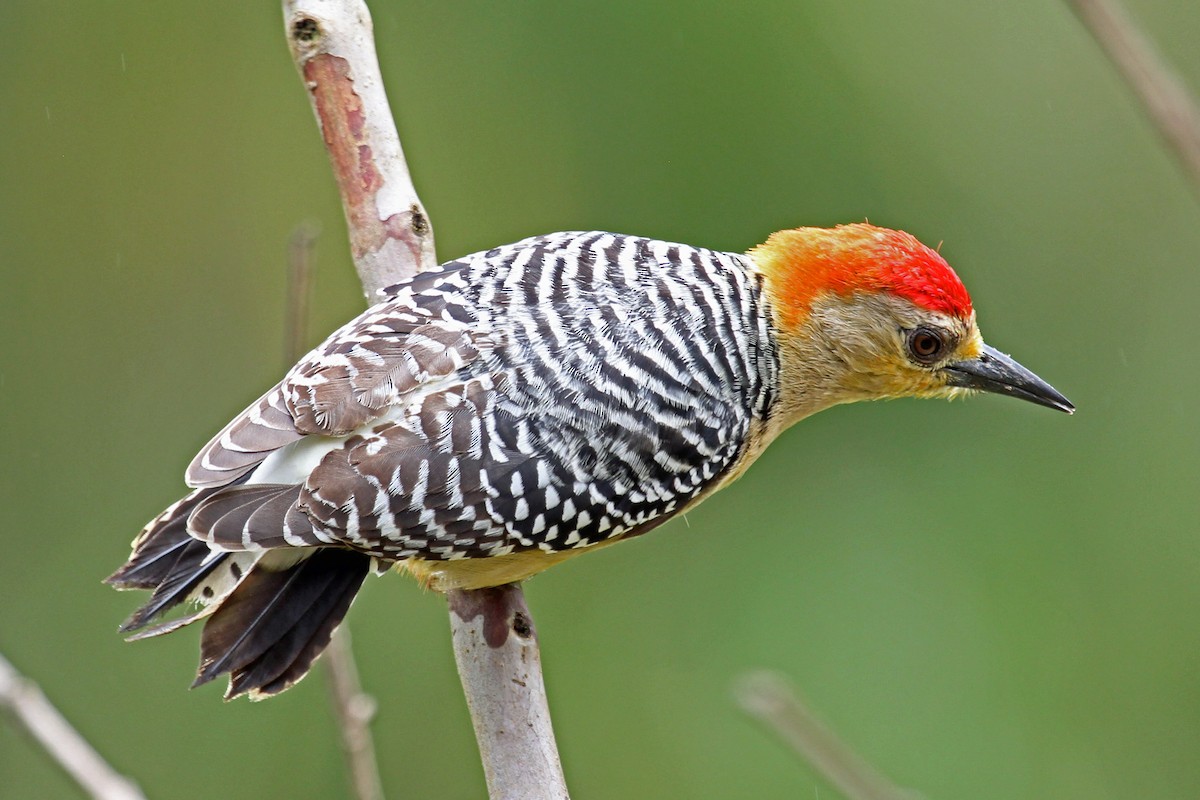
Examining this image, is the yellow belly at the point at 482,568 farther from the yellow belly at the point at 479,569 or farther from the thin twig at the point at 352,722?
the thin twig at the point at 352,722

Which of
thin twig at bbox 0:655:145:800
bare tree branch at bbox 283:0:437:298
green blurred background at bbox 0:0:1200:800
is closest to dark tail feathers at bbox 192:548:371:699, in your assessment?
bare tree branch at bbox 283:0:437:298

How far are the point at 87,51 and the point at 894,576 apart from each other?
4176 mm

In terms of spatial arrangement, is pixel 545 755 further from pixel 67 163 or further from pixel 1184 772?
pixel 67 163

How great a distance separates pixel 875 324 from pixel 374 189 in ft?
3.88

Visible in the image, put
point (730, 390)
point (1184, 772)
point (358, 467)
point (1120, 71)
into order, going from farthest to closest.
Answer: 1. point (1184, 772)
2. point (730, 390)
3. point (358, 467)
4. point (1120, 71)

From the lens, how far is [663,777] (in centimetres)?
551

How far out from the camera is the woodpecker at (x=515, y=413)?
2582mm

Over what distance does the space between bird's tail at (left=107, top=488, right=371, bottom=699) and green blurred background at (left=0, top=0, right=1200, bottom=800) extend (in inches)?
104

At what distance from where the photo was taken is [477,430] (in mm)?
2633

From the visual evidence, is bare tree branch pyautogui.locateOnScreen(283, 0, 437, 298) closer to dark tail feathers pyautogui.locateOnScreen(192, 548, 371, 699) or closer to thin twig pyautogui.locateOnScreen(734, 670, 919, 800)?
dark tail feathers pyautogui.locateOnScreen(192, 548, 371, 699)

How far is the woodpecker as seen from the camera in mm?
2582

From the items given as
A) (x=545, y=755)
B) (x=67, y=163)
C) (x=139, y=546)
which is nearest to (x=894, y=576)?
(x=545, y=755)

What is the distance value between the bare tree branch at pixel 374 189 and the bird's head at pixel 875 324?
84 cm

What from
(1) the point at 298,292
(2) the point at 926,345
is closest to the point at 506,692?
(1) the point at 298,292
